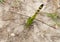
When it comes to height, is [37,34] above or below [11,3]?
below

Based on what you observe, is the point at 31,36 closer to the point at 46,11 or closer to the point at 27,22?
the point at 27,22

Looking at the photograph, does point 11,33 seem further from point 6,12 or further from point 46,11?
point 46,11

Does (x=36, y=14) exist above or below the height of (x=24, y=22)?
above

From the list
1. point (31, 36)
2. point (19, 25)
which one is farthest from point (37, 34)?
point (19, 25)

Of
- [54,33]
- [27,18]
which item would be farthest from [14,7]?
[54,33]

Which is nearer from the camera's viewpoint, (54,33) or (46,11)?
(54,33)

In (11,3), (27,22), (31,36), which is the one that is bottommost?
(31,36)
